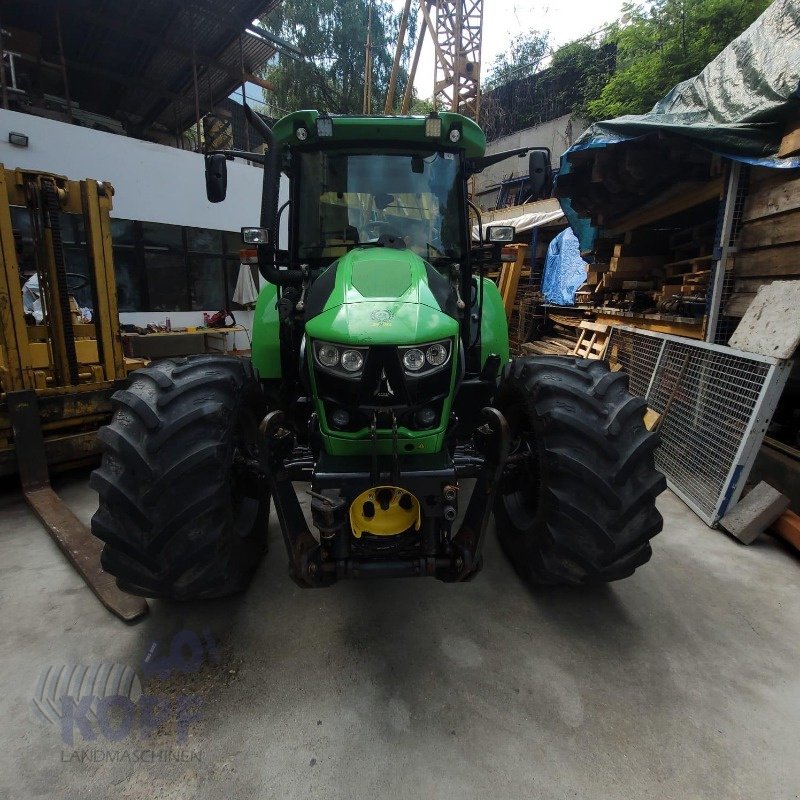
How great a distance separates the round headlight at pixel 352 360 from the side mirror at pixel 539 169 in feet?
6.24

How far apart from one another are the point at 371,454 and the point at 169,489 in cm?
81

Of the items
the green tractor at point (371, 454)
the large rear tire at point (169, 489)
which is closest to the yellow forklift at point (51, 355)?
the large rear tire at point (169, 489)

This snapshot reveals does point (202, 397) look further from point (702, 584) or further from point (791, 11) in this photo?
point (791, 11)

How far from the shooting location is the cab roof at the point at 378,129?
8.64 ft

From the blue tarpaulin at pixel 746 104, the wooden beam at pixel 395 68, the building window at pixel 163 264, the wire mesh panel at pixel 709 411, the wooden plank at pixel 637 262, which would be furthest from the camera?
the wooden beam at pixel 395 68

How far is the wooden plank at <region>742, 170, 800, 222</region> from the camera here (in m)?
3.69

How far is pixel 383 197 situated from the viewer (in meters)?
2.84

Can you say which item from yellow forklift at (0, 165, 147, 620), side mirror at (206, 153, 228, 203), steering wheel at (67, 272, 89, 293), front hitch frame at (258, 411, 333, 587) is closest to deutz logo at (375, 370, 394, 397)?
front hitch frame at (258, 411, 333, 587)

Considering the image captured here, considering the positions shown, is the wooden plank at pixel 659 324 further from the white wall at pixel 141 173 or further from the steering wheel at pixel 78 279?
the white wall at pixel 141 173

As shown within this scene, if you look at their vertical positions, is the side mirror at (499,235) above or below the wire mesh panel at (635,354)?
above

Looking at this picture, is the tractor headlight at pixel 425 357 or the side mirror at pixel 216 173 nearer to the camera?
the tractor headlight at pixel 425 357

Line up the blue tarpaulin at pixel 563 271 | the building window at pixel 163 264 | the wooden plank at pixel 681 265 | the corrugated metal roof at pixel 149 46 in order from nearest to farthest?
the wooden plank at pixel 681 265, the building window at pixel 163 264, the corrugated metal roof at pixel 149 46, the blue tarpaulin at pixel 563 271

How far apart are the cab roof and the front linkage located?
1.65m

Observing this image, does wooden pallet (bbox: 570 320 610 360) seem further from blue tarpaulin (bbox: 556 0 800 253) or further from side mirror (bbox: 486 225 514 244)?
side mirror (bbox: 486 225 514 244)
